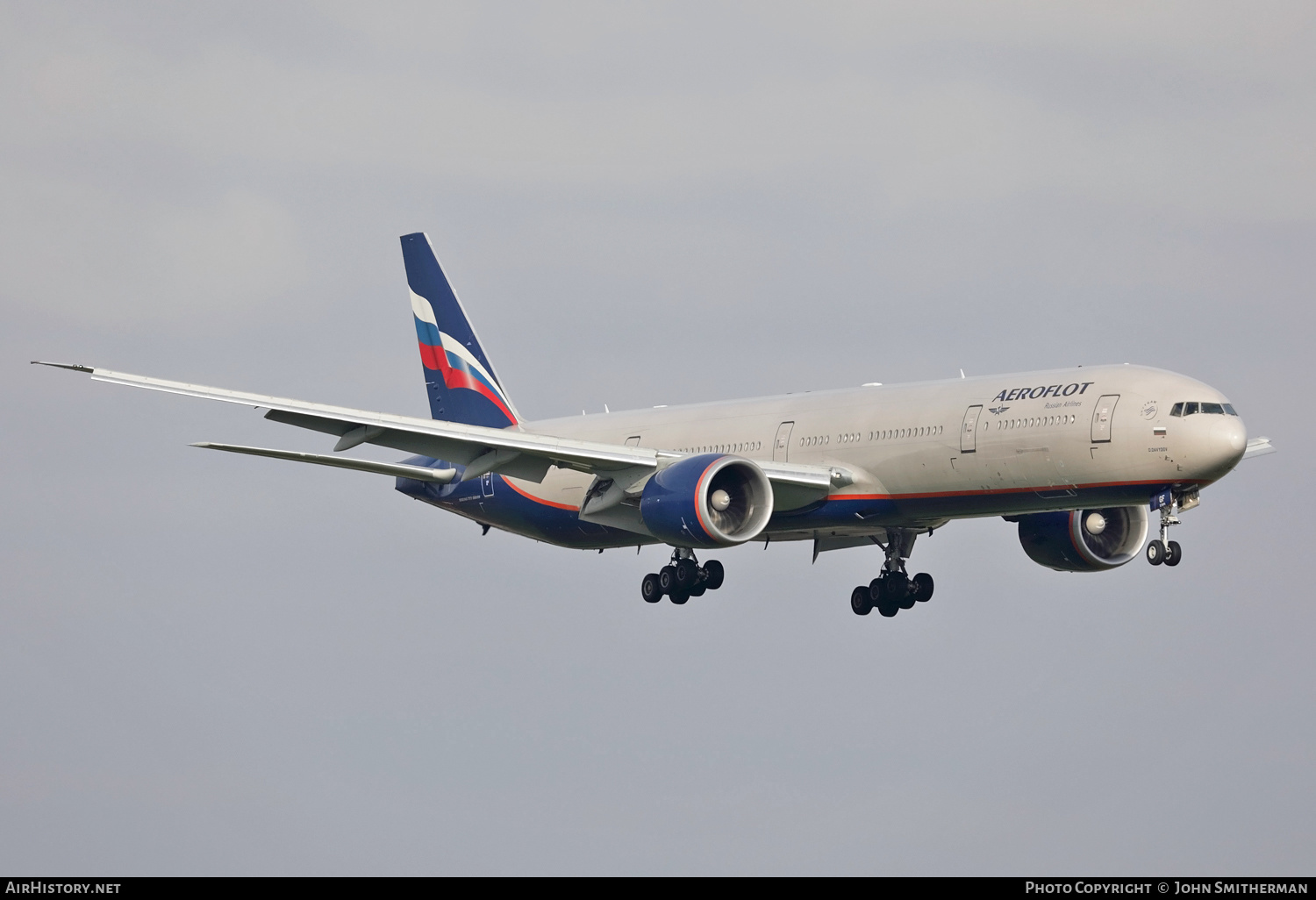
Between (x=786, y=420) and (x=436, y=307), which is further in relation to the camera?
(x=436, y=307)

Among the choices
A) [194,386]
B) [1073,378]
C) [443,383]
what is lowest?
[194,386]

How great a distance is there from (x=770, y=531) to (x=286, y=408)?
1382 cm

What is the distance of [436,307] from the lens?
59812 millimetres

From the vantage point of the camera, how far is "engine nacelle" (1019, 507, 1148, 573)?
51.5 metres

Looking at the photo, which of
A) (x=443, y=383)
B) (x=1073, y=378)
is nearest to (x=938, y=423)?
(x=1073, y=378)

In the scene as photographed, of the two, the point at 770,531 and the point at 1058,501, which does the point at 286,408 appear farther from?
the point at 1058,501

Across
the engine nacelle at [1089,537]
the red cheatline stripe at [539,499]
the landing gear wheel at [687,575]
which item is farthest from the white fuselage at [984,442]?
the engine nacelle at [1089,537]

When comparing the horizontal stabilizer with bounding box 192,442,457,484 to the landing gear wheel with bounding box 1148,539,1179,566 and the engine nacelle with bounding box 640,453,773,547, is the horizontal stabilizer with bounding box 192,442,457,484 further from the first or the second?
the landing gear wheel with bounding box 1148,539,1179,566

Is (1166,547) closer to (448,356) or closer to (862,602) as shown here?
(862,602)

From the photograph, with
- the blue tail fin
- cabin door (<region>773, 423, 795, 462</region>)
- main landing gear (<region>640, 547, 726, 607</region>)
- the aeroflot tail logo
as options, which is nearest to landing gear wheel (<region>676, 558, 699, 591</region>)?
main landing gear (<region>640, 547, 726, 607</region>)

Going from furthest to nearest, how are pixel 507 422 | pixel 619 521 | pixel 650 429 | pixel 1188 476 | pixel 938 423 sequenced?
pixel 507 422, pixel 650 429, pixel 619 521, pixel 938 423, pixel 1188 476

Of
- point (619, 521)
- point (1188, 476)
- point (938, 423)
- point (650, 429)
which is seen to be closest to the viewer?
point (1188, 476)

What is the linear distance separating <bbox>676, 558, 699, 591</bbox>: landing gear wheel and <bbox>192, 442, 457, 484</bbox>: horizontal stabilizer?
829cm

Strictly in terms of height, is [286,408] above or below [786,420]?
below
